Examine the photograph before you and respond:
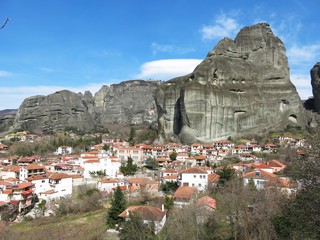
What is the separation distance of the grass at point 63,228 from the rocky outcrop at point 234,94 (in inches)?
1367

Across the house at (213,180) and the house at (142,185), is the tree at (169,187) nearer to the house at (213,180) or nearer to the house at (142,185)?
the house at (142,185)

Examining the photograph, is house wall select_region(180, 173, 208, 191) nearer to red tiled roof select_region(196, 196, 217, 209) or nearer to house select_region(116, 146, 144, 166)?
red tiled roof select_region(196, 196, 217, 209)

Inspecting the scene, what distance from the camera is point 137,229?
23.0 metres

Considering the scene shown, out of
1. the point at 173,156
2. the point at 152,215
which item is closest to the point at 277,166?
the point at 173,156

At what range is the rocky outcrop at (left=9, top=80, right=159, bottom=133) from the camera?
99.0 meters

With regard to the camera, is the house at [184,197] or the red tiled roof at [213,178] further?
the red tiled roof at [213,178]

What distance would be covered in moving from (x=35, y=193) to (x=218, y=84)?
40.1m

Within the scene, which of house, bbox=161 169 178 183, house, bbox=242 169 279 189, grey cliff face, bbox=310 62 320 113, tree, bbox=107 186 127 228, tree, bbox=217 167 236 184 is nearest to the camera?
tree, bbox=107 186 127 228

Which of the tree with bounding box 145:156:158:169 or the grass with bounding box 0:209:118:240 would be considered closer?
the grass with bounding box 0:209:118:240

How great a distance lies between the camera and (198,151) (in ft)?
187

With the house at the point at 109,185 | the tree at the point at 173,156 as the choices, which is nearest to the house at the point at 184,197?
the house at the point at 109,185

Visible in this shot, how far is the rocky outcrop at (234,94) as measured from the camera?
62250 mm

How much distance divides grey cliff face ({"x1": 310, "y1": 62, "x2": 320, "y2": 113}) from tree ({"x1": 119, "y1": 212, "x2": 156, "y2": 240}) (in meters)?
70.9

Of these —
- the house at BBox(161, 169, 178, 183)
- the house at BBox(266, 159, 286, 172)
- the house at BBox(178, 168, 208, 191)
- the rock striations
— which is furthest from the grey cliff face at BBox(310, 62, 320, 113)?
the house at BBox(178, 168, 208, 191)
